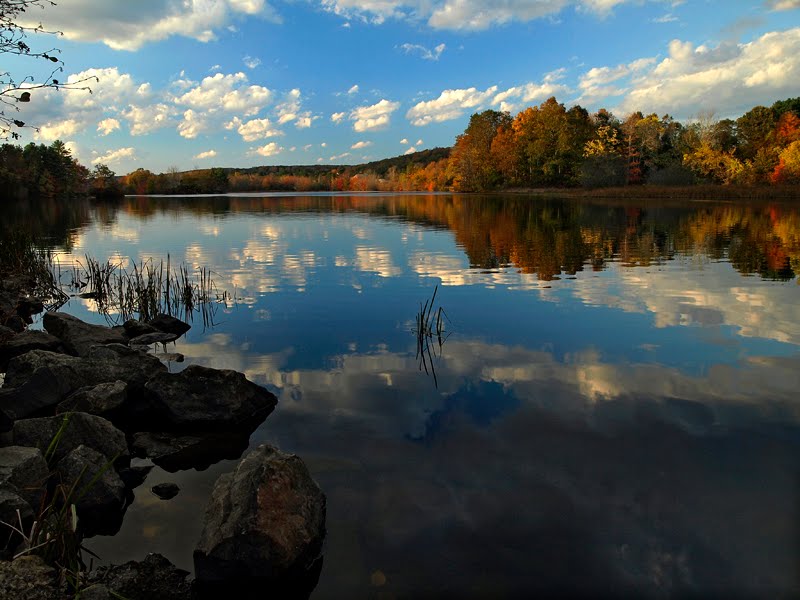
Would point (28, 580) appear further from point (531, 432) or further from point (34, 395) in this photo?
point (531, 432)

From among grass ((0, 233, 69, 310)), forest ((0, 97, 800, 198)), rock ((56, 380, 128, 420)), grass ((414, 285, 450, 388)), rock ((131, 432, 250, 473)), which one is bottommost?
rock ((131, 432, 250, 473))

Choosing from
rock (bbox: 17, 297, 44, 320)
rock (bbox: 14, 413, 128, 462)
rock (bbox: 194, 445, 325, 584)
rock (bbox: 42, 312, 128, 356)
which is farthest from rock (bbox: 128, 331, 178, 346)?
rock (bbox: 194, 445, 325, 584)

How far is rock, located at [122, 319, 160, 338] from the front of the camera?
1633 centimetres

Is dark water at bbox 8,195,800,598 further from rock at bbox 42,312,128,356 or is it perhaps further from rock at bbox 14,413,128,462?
rock at bbox 42,312,128,356

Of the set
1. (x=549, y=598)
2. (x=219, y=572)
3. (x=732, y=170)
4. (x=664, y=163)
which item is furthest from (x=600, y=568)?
(x=664, y=163)

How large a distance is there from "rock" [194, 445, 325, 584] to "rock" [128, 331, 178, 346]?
405 inches

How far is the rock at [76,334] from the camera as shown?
13.9 meters

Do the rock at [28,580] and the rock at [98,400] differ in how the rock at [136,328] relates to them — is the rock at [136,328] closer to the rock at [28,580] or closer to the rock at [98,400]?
the rock at [98,400]

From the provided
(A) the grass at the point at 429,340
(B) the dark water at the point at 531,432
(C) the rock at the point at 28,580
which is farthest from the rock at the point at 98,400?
(A) the grass at the point at 429,340

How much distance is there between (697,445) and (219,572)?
737cm

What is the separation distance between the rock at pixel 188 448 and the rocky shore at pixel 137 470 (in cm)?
3

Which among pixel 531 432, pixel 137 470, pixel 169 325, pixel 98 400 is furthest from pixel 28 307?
pixel 531 432

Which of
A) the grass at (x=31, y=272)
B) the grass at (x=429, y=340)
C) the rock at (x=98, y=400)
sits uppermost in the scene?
the grass at (x=31, y=272)

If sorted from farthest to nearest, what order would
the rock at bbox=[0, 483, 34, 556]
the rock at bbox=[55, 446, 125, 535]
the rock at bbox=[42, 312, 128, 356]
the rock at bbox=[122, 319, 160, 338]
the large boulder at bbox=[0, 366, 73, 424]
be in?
the rock at bbox=[122, 319, 160, 338]
the rock at bbox=[42, 312, 128, 356]
the large boulder at bbox=[0, 366, 73, 424]
the rock at bbox=[55, 446, 125, 535]
the rock at bbox=[0, 483, 34, 556]
